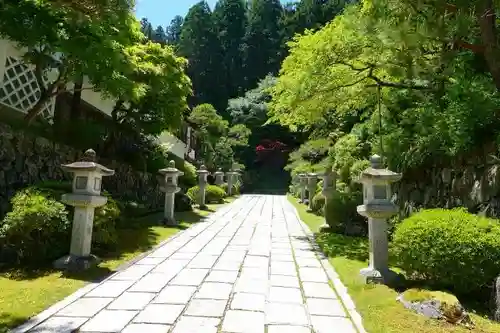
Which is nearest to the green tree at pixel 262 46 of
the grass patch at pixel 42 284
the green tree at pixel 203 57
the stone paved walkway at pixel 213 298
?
the green tree at pixel 203 57

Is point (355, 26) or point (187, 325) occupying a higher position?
point (355, 26)

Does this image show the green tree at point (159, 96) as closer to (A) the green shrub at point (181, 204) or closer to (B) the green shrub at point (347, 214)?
(A) the green shrub at point (181, 204)

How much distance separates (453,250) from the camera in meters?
5.12

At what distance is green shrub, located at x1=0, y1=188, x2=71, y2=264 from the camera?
6145 mm

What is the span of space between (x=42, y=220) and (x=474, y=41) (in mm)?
8073

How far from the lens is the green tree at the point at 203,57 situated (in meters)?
54.7

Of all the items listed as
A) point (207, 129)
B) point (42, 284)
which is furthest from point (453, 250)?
point (207, 129)

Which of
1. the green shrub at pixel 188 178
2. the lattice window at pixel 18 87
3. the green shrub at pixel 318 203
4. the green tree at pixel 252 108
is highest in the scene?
the green tree at pixel 252 108

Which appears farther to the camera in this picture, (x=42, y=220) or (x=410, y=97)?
(x=410, y=97)

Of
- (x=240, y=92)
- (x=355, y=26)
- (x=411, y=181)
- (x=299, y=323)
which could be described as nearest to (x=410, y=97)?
(x=411, y=181)

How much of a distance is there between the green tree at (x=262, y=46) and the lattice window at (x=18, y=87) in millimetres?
45731

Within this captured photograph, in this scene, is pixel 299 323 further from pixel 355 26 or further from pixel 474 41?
pixel 474 41

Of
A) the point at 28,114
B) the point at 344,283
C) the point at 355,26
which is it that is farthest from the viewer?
the point at 28,114

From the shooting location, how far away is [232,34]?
57750 millimetres
